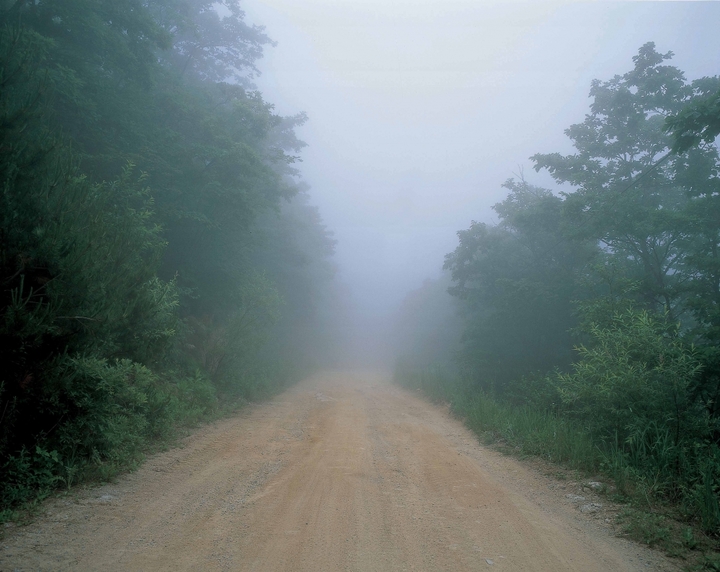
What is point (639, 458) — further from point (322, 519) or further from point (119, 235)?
point (119, 235)

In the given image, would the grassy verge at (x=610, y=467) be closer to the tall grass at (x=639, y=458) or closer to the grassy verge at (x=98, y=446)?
the tall grass at (x=639, y=458)

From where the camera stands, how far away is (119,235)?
6.45m

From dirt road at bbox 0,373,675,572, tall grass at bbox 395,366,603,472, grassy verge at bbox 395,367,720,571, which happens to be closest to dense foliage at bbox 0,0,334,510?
dirt road at bbox 0,373,675,572

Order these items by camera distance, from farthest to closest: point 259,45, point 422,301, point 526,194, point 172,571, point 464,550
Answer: point 422,301 < point 259,45 < point 526,194 < point 464,550 < point 172,571

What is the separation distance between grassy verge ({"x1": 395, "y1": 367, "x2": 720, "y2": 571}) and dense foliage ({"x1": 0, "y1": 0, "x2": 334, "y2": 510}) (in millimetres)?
6745

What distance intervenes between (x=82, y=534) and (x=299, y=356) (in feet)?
90.1

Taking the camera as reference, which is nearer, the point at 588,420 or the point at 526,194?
the point at 588,420

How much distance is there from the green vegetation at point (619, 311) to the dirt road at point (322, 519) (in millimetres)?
1042

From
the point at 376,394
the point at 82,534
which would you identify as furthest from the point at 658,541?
the point at 376,394

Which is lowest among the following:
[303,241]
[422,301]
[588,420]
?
[588,420]

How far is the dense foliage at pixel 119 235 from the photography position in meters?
4.77

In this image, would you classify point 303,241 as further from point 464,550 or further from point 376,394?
point 464,550

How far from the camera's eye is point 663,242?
539 inches

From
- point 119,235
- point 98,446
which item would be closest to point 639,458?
point 98,446
